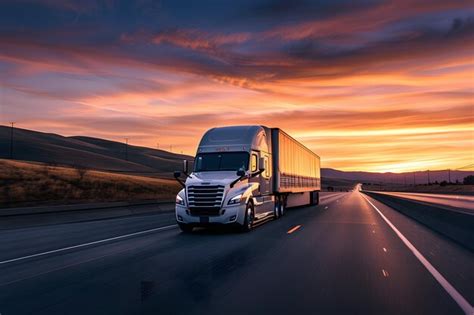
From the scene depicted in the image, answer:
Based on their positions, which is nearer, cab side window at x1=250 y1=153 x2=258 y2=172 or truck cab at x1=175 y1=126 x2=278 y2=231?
truck cab at x1=175 y1=126 x2=278 y2=231

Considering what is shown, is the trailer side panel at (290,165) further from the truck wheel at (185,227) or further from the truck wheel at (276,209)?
the truck wheel at (185,227)

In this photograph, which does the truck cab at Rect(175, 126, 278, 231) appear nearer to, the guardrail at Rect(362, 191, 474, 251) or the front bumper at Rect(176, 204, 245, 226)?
the front bumper at Rect(176, 204, 245, 226)

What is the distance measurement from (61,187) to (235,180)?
35657 mm

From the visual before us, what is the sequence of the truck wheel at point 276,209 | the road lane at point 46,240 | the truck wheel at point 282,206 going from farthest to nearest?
the truck wheel at point 282,206 → the truck wheel at point 276,209 → the road lane at point 46,240

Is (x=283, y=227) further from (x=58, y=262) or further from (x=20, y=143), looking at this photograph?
(x=20, y=143)

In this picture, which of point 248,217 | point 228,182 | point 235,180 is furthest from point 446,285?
point 248,217

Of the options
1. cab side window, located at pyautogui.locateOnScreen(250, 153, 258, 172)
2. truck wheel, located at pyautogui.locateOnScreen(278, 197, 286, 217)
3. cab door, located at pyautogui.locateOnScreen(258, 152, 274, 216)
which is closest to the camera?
cab side window, located at pyautogui.locateOnScreen(250, 153, 258, 172)

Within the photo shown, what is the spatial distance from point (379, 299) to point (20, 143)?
168684mm

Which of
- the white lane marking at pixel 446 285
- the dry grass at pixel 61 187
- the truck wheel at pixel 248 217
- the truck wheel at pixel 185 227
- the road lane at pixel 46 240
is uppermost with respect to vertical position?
the dry grass at pixel 61 187

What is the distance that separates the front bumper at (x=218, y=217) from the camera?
1547 cm

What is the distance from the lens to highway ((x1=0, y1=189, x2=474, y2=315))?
6594 mm

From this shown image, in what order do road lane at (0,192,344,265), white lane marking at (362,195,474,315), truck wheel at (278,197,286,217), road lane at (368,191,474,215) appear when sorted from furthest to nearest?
road lane at (368,191,474,215) < truck wheel at (278,197,286,217) < road lane at (0,192,344,265) < white lane marking at (362,195,474,315)

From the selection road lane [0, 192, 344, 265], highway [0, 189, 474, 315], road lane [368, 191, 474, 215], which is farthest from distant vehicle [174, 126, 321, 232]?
road lane [368, 191, 474, 215]

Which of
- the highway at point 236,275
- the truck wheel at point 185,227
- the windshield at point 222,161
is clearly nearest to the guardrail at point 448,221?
the highway at point 236,275
